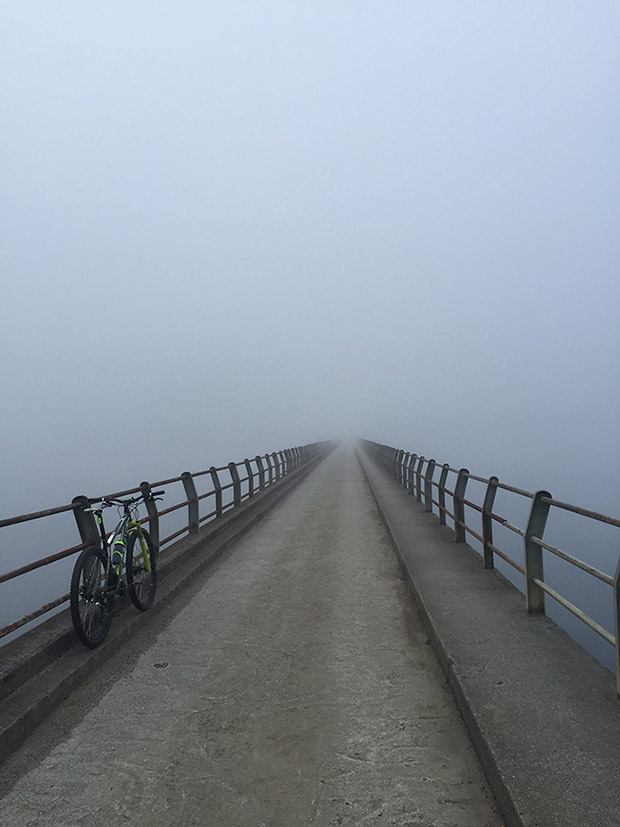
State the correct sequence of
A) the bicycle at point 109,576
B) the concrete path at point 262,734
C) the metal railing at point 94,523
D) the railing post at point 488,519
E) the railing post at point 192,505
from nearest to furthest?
the concrete path at point 262,734 → the metal railing at point 94,523 → the bicycle at point 109,576 → the railing post at point 488,519 → the railing post at point 192,505

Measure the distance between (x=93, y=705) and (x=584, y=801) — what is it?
133 inches

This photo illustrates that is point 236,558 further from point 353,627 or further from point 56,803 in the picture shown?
point 56,803

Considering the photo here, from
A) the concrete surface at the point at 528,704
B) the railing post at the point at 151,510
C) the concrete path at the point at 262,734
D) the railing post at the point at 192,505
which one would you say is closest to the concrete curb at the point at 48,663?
the concrete path at the point at 262,734

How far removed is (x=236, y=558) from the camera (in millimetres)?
10016

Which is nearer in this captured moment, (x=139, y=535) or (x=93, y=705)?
(x=93, y=705)

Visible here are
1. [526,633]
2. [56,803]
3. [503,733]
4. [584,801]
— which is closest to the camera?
[584,801]

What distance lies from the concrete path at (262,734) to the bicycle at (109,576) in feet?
1.27

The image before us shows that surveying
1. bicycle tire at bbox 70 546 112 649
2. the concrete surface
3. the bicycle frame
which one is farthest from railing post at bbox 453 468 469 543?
bicycle tire at bbox 70 546 112 649

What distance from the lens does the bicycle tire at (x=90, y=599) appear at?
4785mm

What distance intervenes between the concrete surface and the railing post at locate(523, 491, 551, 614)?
183 mm

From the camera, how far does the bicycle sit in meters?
4.91

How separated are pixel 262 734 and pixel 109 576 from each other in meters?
2.29

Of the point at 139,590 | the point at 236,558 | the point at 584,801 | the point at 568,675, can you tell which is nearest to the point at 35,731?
the point at 139,590

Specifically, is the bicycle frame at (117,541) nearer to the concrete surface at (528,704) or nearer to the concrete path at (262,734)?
the concrete path at (262,734)
